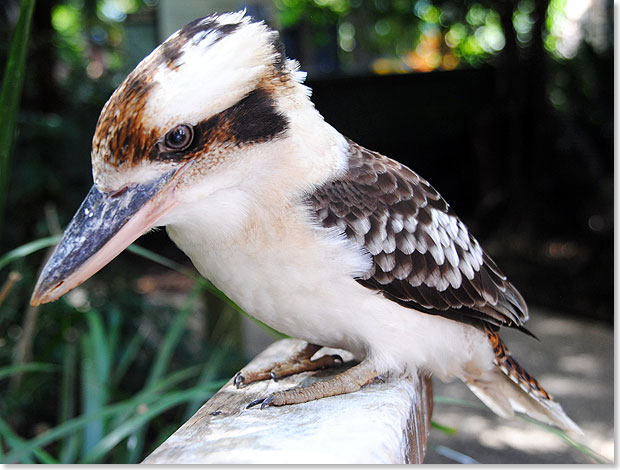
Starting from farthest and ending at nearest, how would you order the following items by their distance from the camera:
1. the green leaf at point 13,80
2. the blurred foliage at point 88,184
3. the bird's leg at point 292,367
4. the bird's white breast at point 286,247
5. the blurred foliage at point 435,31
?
the blurred foliage at point 435,31 < the blurred foliage at point 88,184 < the bird's leg at point 292,367 < the green leaf at point 13,80 < the bird's white breast at point 286,247

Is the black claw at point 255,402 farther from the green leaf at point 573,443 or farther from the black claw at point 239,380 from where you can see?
the green leaf at point 573,443

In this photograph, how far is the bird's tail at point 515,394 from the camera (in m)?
1.12

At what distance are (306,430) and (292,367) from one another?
11.4 inches

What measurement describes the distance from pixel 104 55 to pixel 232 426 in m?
1.96

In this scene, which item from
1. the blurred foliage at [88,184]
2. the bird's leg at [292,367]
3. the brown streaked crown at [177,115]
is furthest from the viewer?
the blurred foliage at [88,184]

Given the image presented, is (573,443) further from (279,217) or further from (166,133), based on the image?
(166,133)

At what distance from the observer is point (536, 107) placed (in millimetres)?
3211

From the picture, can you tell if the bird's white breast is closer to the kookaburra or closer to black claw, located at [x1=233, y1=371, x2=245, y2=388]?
the kookaburra

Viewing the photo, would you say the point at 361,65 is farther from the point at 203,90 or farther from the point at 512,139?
the point at 203,90

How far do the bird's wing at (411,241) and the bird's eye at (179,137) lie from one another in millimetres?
187

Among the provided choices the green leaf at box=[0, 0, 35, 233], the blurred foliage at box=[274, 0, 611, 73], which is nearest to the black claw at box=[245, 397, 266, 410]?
the green leaf at box=[0, 0, 35, 233]

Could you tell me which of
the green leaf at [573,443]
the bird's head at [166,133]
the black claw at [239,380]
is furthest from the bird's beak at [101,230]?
the green leaf at [573,443]

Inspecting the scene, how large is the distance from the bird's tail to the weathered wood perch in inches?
7.1

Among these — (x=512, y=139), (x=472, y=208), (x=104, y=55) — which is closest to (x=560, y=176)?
(x=512, y=139)
